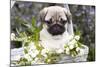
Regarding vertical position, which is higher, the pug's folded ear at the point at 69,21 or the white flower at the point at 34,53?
the pug's folded ear at the point at 69,21

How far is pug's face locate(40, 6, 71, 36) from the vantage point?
6.55 ft

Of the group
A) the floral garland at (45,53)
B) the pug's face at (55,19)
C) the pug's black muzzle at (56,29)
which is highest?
the pug's face at (55,19)

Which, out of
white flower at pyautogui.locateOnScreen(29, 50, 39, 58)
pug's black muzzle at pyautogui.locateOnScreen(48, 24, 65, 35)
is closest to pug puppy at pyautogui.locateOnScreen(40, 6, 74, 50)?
pug's black muzzle at pyautogui.locateOnScreen(48, 24, 65, 35)

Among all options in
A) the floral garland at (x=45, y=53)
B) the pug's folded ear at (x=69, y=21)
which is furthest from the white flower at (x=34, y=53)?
the pug's folded ear at (x=69, y=21)

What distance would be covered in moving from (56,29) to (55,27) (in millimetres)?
24

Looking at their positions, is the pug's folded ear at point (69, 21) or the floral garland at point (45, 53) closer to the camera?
the floral garland at point (45, 53)

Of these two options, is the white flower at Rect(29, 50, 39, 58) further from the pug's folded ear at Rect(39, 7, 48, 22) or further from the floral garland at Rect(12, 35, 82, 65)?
the pug's folded ear at Rect(39, 7, 48, 22)

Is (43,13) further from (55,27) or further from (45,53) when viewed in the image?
(45,53)

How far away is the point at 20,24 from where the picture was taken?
6.23 ft

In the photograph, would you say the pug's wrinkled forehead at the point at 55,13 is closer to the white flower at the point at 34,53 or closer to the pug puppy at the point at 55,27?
the pug puppy at the point at 55,27

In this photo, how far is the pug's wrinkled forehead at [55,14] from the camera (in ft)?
6.58
